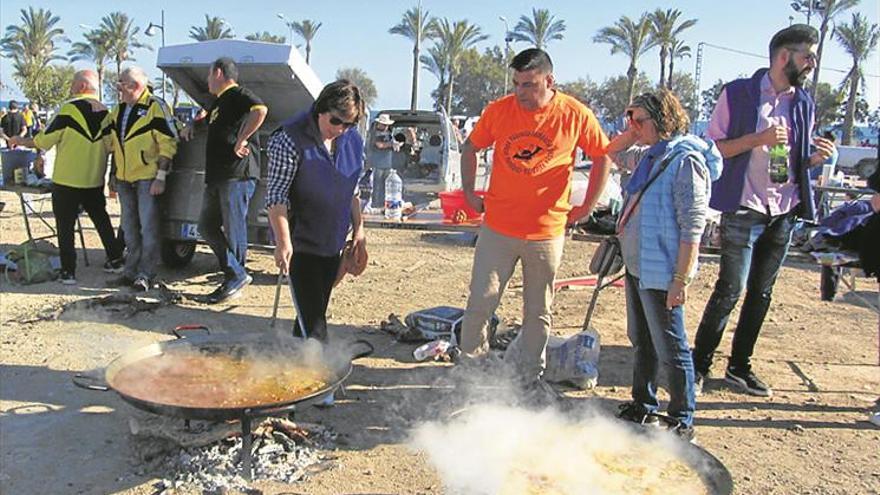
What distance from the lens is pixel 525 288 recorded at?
161 inches

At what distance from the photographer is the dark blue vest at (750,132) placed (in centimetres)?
411

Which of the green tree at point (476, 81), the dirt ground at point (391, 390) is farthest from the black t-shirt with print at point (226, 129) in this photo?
the green tree at point (476, 81)

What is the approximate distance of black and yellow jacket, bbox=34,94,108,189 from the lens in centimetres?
653

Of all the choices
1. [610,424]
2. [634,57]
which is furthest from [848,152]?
[610,424]

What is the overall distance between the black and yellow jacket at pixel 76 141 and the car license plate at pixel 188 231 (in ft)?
2.99

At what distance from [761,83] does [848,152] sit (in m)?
27.8

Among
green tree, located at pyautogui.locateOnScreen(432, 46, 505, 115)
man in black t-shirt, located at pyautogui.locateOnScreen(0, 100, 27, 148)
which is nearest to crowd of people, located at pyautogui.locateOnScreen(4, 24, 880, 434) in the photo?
man in black t-shirt, located at pyautogui.locateOnScreen(0, 100, 27, 148)

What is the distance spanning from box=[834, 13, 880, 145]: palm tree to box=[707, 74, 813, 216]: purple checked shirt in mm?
37925

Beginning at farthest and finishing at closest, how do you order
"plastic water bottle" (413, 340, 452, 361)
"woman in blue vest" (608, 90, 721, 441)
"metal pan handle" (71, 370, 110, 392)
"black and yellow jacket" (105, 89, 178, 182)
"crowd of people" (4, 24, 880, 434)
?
1. "black and yellow jacket" (105, 89, 178, 182)
2. "plastic water bottle" (413, 340, 452, 361)
3. "crowd of people" (4, 24, 880, 434)
4. "woman in blue vest" (608, 90, 721, 441)
5. "metal pan handle" (71, 370, 110, 392)

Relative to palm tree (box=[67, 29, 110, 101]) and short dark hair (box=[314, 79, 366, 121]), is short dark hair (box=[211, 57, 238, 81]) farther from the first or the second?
palm tree (box=[67, 29, 110, 101])

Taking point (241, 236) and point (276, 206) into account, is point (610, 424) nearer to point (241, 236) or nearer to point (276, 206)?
point (276, 206)

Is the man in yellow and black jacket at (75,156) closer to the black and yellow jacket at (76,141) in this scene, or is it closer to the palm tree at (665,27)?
the black and yellow jacket at (76,141)

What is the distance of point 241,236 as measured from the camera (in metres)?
6.32

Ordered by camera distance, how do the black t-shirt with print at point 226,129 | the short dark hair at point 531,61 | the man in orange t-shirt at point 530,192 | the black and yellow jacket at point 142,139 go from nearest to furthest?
the short dark hair at point 531,61 < the man in orange t-shirt at point 530,192 < the black t-shirt with print at point 226,129 < the black and yellow jacket at point 142,139
